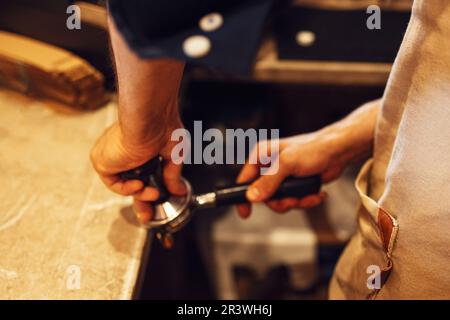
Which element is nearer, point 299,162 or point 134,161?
point 134,161

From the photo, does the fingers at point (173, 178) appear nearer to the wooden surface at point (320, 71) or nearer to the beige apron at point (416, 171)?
the beige apron at point (416, 171)

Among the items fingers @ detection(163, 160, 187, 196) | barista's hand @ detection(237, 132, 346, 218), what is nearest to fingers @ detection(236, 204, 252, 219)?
barista's hand @ detection(237, 132, 346, 218)

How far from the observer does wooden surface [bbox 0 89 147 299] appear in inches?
25.6

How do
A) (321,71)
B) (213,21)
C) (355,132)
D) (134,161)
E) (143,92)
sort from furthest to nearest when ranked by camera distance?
(321,71)
(355,132)
(134,161)
(143,92)
(213,21)

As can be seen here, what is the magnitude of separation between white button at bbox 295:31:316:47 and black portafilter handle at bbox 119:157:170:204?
706 mm

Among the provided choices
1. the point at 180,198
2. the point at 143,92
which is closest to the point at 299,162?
the point at 180,198

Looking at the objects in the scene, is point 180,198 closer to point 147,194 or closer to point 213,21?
point 147,194

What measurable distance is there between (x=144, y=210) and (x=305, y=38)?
78 centimetres

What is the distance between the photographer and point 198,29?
1.27 feet

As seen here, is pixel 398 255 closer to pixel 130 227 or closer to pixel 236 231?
pixel 130 227

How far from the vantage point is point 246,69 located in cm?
39

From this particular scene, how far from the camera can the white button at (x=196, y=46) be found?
385 mm

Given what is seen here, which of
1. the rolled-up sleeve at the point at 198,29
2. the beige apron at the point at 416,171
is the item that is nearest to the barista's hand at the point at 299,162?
the beige apron at the point at 416,171

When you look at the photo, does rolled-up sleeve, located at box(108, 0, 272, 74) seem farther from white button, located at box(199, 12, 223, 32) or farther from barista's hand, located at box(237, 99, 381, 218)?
barista's hand, located at box(237, 99, 381, 218)
